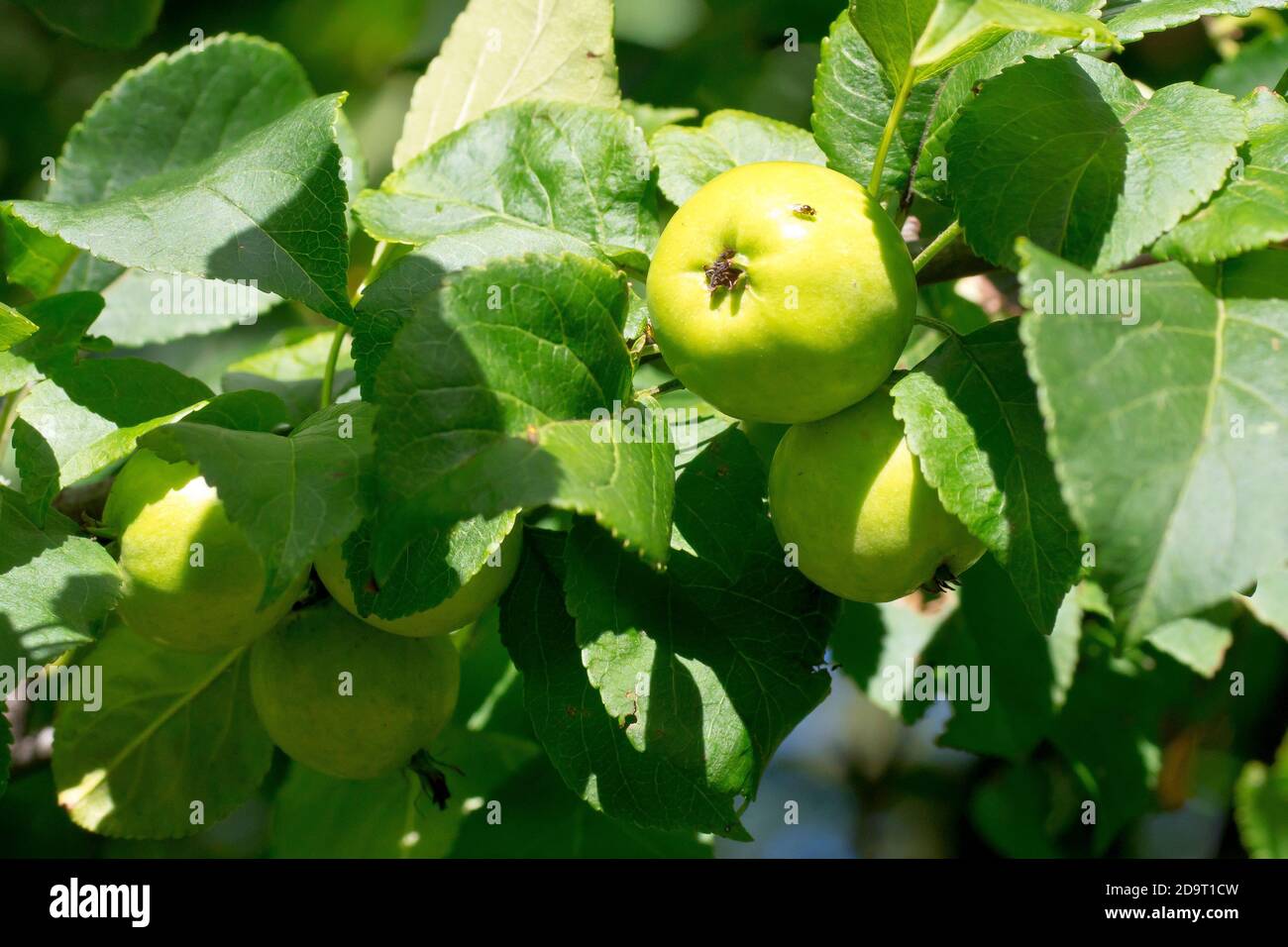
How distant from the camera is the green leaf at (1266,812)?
5.54 feet

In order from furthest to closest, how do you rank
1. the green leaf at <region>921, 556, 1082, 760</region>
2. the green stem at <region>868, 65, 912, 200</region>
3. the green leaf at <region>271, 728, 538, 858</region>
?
1. the green leaf at <region>921, 556, 1082, 760</region>
2. the green leaf at <region>271, 728, 538, 858</region>
3. the green stem at <region>868, 65, 912, 200</region>

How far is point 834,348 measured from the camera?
3.33 feet

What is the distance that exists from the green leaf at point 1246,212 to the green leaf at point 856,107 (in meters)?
0.31

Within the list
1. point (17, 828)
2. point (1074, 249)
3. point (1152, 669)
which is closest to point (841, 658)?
point (1152, 669)

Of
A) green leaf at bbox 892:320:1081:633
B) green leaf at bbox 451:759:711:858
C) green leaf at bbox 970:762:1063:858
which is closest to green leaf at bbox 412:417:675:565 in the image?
green leaf at bbox 892:320:1081:633

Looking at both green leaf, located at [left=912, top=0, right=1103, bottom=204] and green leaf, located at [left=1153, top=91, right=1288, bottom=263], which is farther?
green leaf, located at [left=912, top=0, right=1103, bottom=204]

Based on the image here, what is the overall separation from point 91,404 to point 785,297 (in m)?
0.79

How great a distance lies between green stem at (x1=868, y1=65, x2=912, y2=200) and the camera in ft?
3.66

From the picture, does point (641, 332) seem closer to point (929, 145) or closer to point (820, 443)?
point (820, 443)

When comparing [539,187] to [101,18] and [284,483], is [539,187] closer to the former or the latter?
[284,483]

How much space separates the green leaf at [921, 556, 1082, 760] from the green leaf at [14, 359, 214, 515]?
120 cm

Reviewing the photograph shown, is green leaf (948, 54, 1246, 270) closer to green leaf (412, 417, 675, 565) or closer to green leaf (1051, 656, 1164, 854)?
green leaf (412, 417, 675, 565)

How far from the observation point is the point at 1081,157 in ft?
3.57

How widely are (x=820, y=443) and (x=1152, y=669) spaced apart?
4.46ft
